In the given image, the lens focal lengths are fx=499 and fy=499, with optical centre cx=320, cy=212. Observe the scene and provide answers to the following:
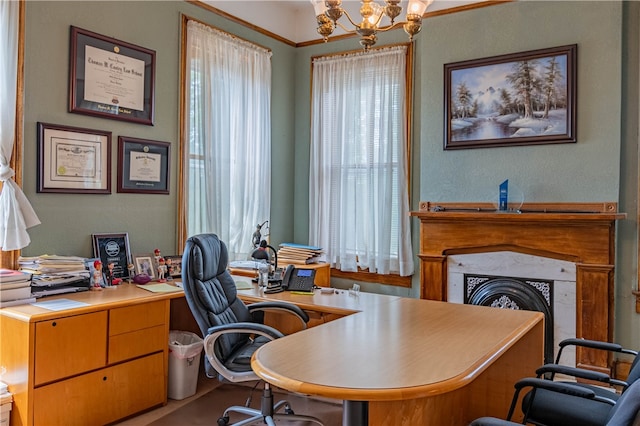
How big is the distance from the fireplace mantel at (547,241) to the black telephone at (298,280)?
3.97 ft

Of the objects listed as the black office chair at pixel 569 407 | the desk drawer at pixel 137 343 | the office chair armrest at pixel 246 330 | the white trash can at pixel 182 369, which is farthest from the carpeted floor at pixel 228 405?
the black office chair at pixel 569 407

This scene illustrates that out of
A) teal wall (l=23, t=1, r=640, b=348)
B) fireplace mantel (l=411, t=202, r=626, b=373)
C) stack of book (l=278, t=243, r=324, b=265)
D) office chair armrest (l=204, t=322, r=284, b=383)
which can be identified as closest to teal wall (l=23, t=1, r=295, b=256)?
teal wall (l=23, t=1, r=640, b=348)

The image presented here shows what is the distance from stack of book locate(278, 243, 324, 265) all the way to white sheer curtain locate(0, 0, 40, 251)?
2.02 meters

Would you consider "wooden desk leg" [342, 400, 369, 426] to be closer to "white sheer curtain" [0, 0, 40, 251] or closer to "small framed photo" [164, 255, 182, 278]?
"white sheer curtain" [0, 0, 40, 251]

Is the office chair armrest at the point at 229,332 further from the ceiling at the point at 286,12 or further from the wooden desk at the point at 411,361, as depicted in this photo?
the ceiling at the point at 286,12

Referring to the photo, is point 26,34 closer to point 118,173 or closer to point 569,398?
point 118,173

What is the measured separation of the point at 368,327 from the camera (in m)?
2.17

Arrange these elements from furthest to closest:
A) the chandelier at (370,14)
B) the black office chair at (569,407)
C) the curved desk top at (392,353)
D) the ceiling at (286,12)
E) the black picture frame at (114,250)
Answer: the ceiling at (286,12) < the black picture frame at (114,250) < the chandelier at (370,14) < the black office chair at (569,407) < the curved desk top at (392,353)

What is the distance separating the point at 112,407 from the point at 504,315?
87.7 inches

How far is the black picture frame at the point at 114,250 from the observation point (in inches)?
132

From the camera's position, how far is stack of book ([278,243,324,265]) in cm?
433

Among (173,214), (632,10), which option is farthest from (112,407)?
(632,10)

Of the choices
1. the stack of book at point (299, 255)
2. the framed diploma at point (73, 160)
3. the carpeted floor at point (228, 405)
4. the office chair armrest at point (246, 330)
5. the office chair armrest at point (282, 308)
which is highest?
the framed diploma at point (73, 160)

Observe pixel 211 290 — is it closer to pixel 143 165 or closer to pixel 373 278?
pixel 143 165
